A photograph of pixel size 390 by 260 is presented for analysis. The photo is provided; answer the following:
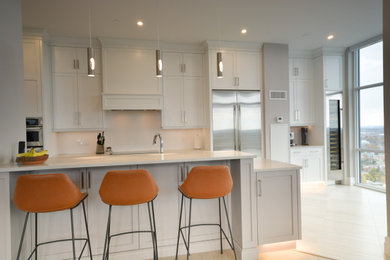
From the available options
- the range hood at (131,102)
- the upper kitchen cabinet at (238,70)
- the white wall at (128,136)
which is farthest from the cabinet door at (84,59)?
the upper kitchen cabinet at (238,70)

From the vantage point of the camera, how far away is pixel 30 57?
372 cm

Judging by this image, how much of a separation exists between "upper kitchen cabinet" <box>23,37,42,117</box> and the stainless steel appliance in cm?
10

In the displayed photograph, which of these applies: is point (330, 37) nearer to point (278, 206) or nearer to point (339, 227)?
point (339, 227)

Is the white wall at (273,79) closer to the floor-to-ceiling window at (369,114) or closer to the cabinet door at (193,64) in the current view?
the cabinet door at (193,64)

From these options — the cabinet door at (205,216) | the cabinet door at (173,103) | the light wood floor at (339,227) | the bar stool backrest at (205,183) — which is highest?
the cabinet door at (173,103)

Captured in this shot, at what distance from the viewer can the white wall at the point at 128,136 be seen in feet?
14.5

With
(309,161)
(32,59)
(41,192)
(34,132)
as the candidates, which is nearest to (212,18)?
(32,59)

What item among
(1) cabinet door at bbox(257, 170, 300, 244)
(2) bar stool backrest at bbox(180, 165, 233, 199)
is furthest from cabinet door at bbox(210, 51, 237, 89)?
(2) bar stool backrest at bbox(180, 165, 233, 199)

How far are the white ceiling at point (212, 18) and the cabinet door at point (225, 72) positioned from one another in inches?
12.5

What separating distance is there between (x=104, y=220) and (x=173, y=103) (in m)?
2.60

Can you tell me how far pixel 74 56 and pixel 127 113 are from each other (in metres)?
1.32

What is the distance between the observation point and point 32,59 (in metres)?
3.73

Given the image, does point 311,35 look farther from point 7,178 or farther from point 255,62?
point 7,178

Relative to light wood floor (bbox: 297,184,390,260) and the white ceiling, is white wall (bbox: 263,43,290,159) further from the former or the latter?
light wood floor (bbox: 297,184,390,260)
